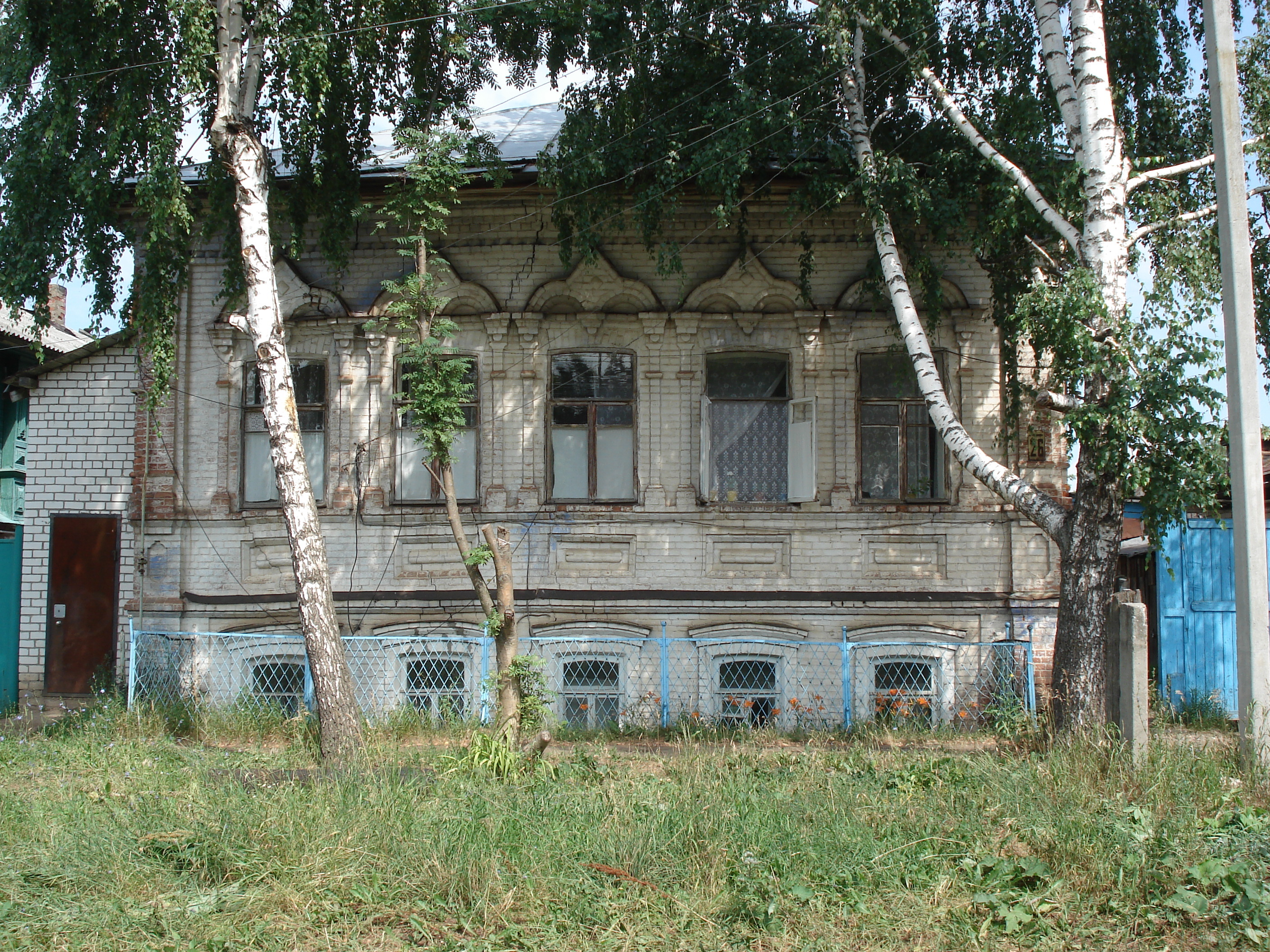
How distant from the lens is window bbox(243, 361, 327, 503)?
387 inches

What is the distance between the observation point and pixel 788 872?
15.0ft

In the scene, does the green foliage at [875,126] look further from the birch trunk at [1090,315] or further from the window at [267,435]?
the window at [267,435]

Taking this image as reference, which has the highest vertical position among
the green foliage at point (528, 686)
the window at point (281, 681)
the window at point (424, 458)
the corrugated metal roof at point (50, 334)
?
the corrugated metal roof at point (50, 334)

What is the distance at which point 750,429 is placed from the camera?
9.56m

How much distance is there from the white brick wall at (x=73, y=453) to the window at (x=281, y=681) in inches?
92.5

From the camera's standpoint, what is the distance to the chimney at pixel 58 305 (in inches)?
610

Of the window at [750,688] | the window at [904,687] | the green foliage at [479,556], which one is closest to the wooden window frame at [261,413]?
the green foliage at [479,556]

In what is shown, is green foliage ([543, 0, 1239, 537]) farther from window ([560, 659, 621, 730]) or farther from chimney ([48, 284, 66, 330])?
chimney ([48, 284, 66, 330])

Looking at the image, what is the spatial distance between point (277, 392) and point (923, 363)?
16.5 ft

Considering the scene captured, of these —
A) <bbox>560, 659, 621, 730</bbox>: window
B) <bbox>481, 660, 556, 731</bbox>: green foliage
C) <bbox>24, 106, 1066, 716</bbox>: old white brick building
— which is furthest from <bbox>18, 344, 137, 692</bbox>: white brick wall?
<bbox>481, 660, 556, 731</bbox>: green foliage

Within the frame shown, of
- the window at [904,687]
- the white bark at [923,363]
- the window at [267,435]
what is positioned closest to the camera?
the white bark at [923,363]

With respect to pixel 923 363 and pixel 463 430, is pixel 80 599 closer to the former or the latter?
pixel 463 430

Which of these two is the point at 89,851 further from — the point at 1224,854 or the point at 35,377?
the point at 35,377

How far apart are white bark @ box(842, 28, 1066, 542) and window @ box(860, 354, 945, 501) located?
1.24m
